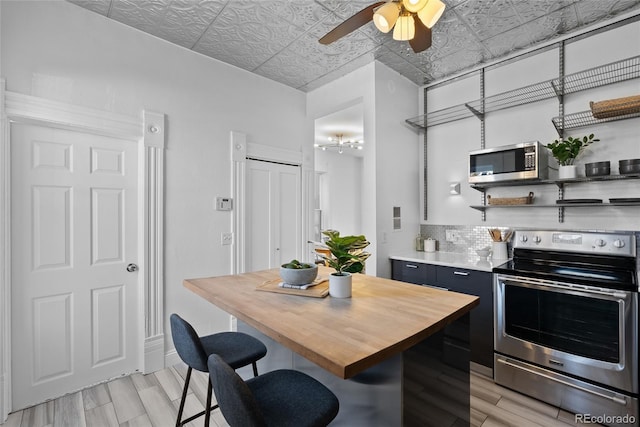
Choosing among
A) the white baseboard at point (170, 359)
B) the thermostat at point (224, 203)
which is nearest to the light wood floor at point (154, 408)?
the white baseboard at point (170, 359)

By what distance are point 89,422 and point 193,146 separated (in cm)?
223

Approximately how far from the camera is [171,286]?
9.05 ft

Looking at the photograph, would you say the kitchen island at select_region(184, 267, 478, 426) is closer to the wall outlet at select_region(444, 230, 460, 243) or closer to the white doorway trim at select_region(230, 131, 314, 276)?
the white doorway trim at select_region(230, 131, 314, 276)

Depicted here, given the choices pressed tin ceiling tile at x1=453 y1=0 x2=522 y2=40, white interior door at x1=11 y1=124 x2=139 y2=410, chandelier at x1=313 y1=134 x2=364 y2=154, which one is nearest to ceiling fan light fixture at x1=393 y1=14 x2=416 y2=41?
pressed tin ceiling tile at x1=453 y1=0 x2=522 y2=40

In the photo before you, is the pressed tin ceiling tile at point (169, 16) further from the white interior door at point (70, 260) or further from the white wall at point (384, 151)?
the white wall at point (384, 151)

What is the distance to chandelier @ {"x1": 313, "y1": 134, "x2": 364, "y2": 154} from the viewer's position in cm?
607

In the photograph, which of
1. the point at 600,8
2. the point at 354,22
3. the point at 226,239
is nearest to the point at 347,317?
the point at 354,22

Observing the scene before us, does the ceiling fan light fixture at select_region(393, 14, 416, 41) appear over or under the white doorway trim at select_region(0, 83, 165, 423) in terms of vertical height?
over

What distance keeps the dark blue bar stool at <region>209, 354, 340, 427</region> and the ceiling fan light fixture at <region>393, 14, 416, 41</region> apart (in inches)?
75.6

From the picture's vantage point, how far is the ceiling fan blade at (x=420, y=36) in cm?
188

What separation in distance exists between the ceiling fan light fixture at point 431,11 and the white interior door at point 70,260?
2433 mm

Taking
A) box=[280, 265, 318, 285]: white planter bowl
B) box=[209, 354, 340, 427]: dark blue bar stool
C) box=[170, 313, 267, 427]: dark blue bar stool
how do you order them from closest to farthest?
1. box=[209, 354, 340, 427]: dark blue bar stool
2. box=[170, 313, 267, 427]: dark blue bar stool
3. box=[280, 265, 318, 285]: white planter bowl

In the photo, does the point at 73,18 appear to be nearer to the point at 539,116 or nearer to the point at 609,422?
the point at 539,116

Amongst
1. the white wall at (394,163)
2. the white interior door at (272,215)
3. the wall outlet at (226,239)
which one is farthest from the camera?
the white interior door at (272,215)
